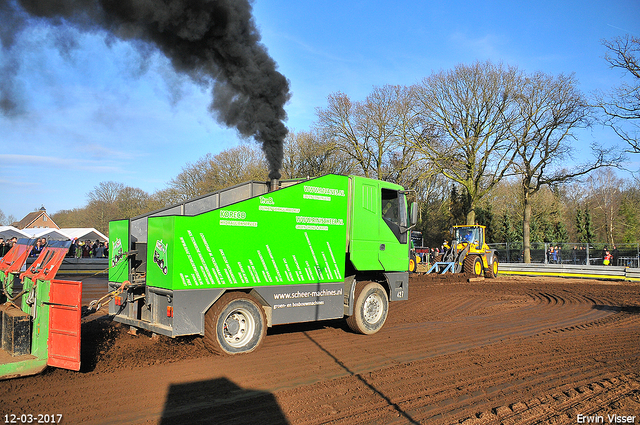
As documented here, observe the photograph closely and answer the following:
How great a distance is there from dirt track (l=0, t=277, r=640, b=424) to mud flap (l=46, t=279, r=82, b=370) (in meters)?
0.25

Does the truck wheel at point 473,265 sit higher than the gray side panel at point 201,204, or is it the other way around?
the gray side panel at point 201,204

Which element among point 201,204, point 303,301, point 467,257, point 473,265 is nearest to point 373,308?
point 303,301

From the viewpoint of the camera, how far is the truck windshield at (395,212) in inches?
344

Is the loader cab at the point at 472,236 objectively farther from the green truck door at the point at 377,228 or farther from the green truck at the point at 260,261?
the green truck at the point at 260,261

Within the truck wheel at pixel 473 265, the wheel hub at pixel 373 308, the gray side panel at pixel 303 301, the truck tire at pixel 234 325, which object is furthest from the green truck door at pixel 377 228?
the truck wheel at pixel 473 265

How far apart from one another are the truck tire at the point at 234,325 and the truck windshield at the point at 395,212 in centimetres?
331

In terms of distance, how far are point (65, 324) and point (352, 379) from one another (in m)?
3.43

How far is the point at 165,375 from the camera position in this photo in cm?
548

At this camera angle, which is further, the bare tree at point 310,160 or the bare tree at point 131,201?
the bare tree at point 131,201

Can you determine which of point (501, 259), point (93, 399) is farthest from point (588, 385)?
point (501, 259)

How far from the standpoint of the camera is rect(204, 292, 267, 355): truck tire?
243 inches

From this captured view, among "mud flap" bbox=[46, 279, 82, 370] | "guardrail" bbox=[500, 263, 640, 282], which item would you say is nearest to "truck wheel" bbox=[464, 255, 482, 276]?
"guardrail" bbox=[500, 263, 640, 282]

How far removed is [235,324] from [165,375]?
1.28 meters

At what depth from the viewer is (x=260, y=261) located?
6664 mm
